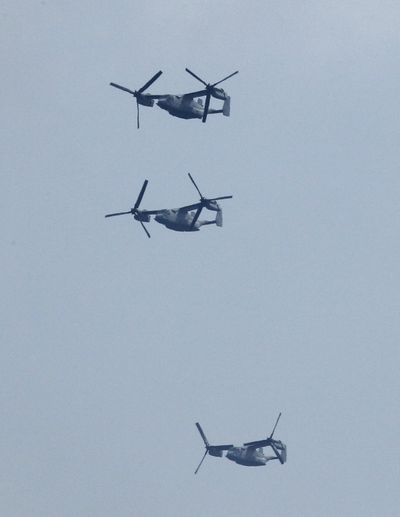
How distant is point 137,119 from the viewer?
13625 cm

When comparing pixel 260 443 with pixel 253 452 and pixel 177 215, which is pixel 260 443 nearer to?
pixel 253 452

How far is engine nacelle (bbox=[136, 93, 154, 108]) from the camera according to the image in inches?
5290

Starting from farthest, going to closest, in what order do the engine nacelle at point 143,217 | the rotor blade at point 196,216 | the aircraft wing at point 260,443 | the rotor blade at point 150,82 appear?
the aircraft wing at point 260,443, the engine nacelle at point 143,217, the rotor blade at point 196,216, the rotor blade at point 150,82

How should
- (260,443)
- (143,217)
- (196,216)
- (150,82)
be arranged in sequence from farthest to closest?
(260,443), (143,217), (196,216), (150,82)

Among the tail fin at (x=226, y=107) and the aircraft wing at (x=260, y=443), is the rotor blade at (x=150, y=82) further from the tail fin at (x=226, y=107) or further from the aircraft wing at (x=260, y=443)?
the aircraft wing at (x=260, y=443)

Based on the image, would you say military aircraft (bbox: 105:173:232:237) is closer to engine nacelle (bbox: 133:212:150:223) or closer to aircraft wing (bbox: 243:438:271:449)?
engine nacelle (bbox: 133:212:150:223)

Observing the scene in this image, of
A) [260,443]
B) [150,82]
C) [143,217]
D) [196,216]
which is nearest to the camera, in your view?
[150,82]

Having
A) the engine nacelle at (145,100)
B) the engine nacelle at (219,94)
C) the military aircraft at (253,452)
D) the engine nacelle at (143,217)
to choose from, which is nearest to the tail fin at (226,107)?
the engine nacelle at (219,94)

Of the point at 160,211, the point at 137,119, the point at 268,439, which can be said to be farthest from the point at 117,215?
the point at 268,439

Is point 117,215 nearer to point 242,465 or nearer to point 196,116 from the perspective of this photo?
point 196,116

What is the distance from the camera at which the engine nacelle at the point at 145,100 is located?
5290 inches

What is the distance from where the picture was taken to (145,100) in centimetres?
13450

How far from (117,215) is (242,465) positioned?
44814 mm

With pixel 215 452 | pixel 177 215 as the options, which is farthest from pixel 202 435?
pixel 177 215
